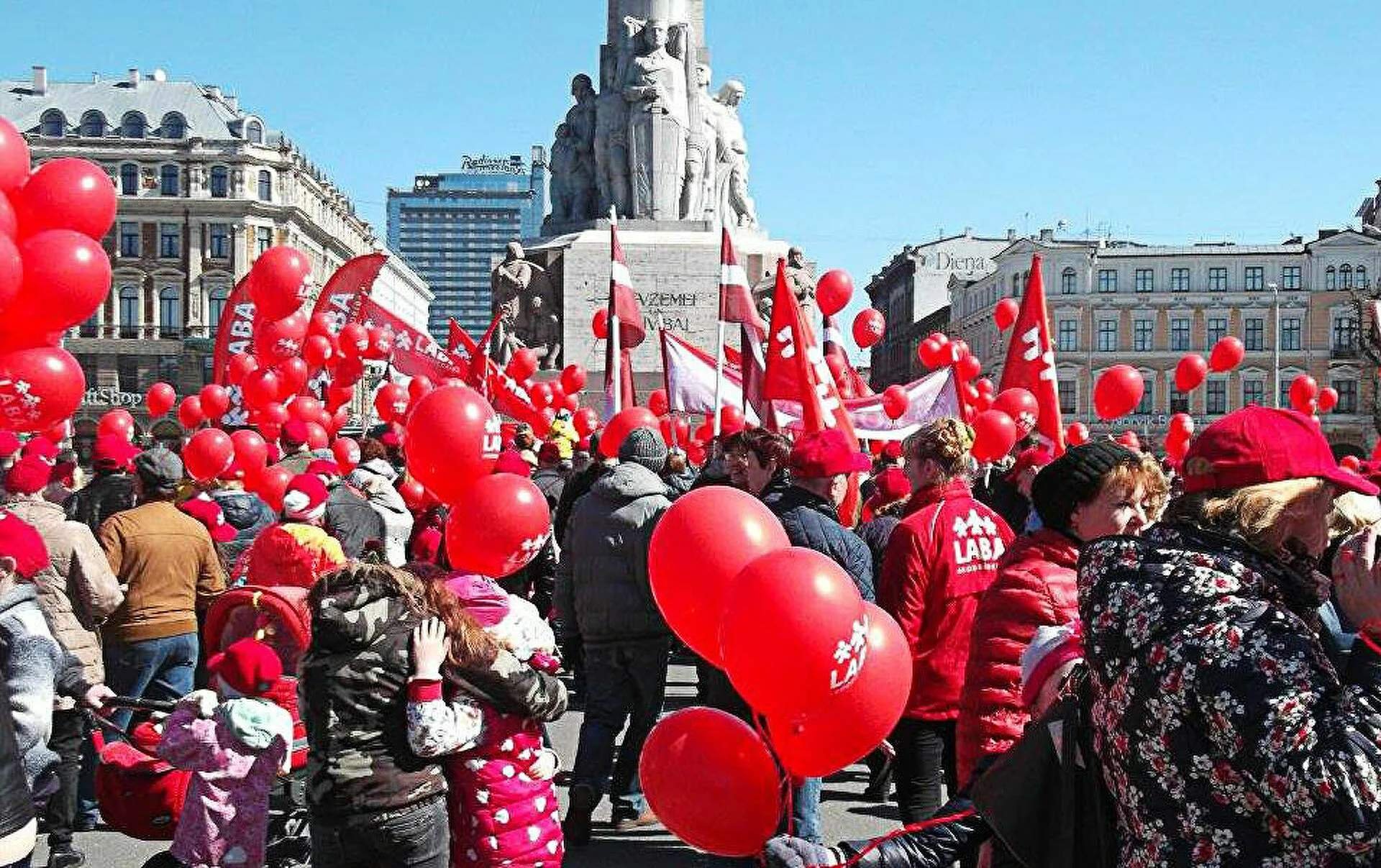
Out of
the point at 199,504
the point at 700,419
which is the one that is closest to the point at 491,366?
the point at 700,419

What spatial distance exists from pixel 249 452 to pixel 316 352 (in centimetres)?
744

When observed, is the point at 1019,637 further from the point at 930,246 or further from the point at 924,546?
the point at 930,246

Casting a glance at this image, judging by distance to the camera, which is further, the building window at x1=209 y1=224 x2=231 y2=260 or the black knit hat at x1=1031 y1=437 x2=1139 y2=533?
the building window at x1=209 y1=224 x2=231 y2=260

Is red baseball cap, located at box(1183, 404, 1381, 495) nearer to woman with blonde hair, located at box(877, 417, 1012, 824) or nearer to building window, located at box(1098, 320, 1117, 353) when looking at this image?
woman with blonde hair, located at box(877, 417, 1012, 824)

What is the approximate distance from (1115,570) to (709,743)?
115 centimetres

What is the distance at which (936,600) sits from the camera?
17.5ft

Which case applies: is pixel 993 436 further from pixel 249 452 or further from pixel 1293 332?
pixel 1293 332

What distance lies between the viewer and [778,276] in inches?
438

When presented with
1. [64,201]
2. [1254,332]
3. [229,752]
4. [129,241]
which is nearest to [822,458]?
[229,752]

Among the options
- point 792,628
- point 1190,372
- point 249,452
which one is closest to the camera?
point 792,628

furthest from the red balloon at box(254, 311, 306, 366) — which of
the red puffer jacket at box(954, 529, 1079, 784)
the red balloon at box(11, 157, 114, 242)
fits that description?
the red puffer jacket at box(954, 529, 1079, 784)

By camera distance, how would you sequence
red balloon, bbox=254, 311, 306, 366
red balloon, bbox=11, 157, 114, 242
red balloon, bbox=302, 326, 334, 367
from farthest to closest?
1. red balloon, bbox=302, 326, 334, 367
2. red balloon, bbox=254, 311, 306, 366
3. red balloon, bbox=11, 157, 114, 242

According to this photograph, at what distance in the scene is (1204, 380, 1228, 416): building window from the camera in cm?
7944

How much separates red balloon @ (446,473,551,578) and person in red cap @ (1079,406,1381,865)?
213cm
